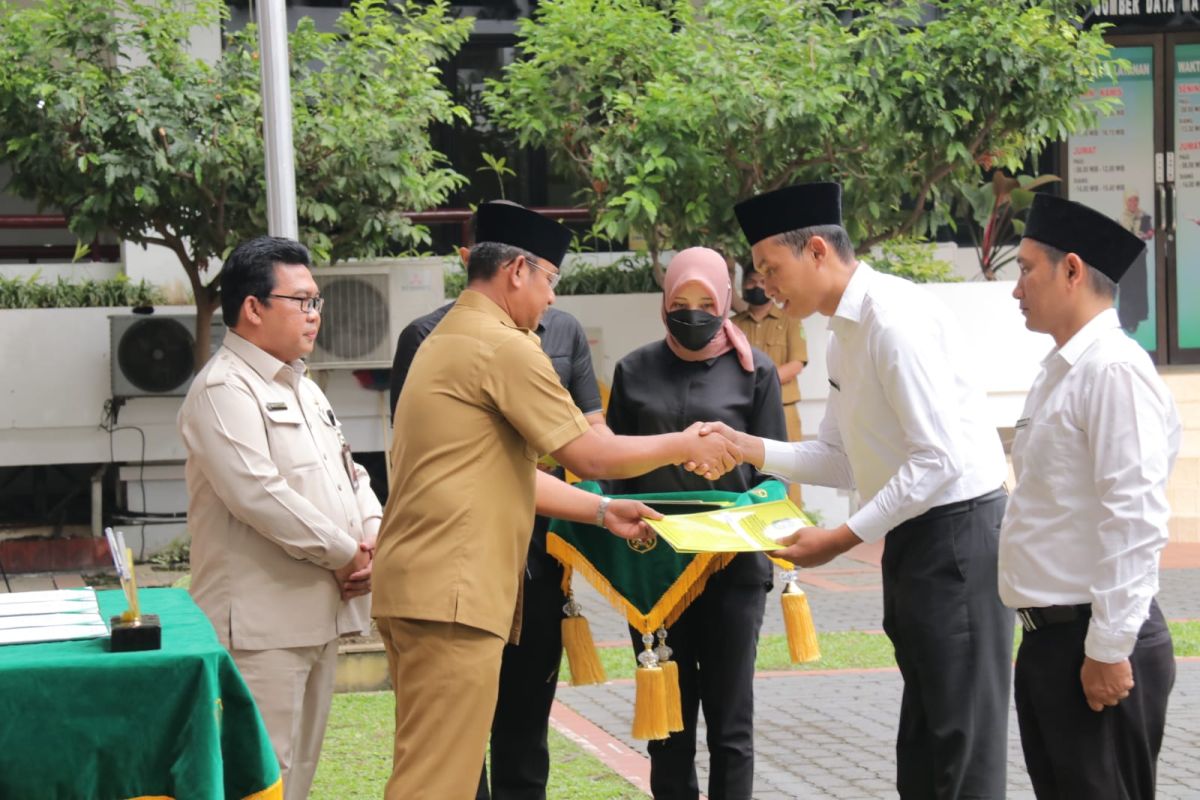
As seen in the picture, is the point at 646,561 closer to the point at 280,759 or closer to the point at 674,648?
the point at 674,648

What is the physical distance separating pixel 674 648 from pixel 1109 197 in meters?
11.6

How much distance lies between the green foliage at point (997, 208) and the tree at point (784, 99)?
4.97 feet

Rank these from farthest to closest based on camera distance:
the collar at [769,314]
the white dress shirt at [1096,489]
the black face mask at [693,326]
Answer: the collar at [769,314] < the black face mask at [693,326] < the white dress shirt at [1096,489]

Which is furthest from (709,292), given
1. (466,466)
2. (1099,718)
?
(1099,718)

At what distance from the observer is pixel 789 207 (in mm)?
4344

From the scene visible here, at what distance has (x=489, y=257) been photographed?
425 cm

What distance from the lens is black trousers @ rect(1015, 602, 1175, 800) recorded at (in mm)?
3676

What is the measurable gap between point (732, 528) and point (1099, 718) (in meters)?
1.23

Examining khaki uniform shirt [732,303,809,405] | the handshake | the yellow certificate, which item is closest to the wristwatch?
the yellow certificate

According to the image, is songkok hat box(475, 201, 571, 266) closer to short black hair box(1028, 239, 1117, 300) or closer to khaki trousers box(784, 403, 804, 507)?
short black hair box(1028, 239, 1117, 300)

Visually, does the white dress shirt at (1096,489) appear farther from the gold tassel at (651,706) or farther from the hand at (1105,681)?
the gold tassel at (651,706)

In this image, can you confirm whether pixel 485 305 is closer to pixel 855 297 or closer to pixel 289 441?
pixel 289 441

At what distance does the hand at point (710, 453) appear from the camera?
4664 millimetres

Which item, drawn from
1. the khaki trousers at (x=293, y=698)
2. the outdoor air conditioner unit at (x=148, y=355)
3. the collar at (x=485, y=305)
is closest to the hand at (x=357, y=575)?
the khaki trousers at (x=293, y=698)
